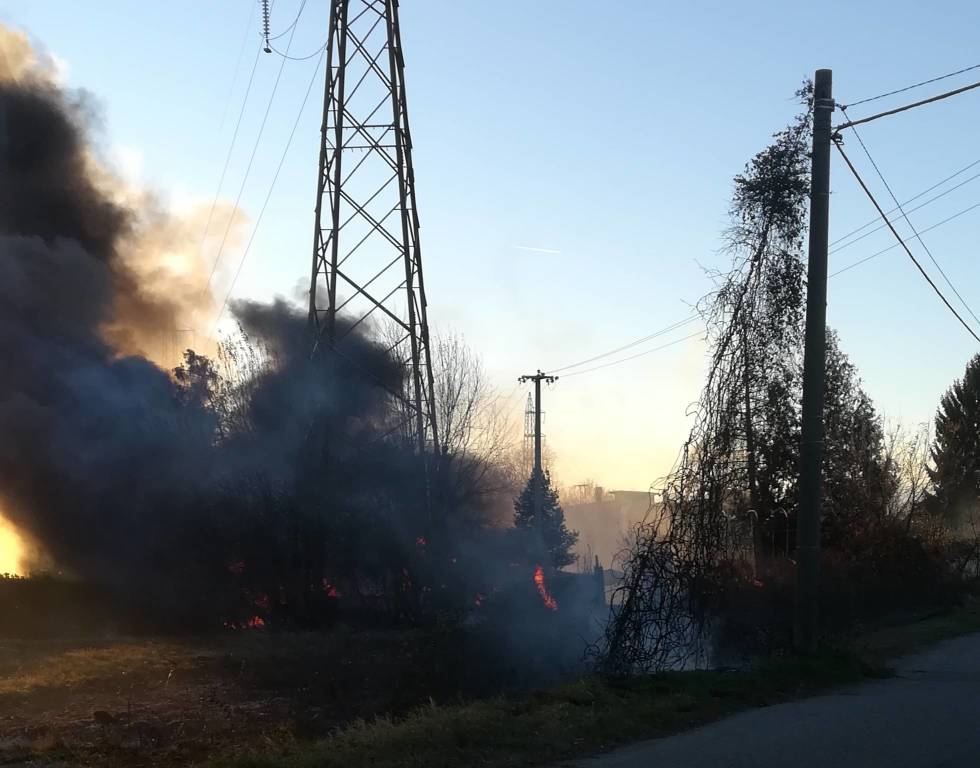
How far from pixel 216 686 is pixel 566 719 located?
845 centimetres

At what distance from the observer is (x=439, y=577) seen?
86.4 ft

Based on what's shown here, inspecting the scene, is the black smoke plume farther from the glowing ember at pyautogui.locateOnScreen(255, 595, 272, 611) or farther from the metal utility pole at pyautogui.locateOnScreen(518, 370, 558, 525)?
the metal utility pole at pyautogui.locateOnScreen(518, 370, 558, 525)

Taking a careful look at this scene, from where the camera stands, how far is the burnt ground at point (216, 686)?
11734 millimetres

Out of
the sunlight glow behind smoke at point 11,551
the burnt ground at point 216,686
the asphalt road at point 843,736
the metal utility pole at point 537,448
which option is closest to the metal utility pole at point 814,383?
the asphalt road at point 843,736

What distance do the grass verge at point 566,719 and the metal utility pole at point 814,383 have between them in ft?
2.66

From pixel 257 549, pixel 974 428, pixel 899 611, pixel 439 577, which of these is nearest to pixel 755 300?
pixel 899 611

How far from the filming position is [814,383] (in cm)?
1457

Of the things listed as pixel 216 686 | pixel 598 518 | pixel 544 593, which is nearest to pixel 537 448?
pixel 544 593

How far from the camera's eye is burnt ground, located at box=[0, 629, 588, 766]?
11734 mm

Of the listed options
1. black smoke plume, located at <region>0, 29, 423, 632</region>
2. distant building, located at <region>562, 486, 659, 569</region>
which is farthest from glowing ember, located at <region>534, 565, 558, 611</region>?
distant building, located at <region>562, 486, 659, 569</region>

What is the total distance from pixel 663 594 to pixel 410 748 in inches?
266

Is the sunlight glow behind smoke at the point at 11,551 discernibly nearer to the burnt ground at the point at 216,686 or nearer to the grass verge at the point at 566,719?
the burnt ground at the point at 216,686

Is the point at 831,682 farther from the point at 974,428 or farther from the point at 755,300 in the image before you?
the point at 974,428

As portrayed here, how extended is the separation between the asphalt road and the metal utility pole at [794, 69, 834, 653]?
1.65 metres
